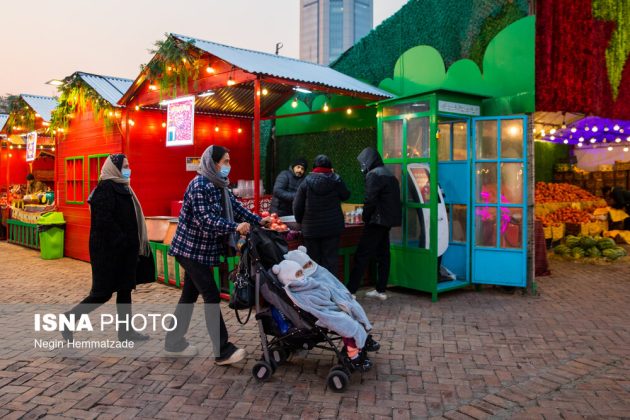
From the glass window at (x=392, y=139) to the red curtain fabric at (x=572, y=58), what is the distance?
1970mm

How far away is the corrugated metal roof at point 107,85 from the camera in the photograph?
934cm

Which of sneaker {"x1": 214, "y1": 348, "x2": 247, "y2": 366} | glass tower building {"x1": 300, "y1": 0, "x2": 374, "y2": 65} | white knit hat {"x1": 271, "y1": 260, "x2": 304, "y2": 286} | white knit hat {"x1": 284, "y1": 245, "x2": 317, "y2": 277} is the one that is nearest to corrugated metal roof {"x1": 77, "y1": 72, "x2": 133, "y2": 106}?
sneaker {"x1": 214, "y1": 348, "x2": 247, "y2": 366}

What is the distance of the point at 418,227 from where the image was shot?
6.80 m

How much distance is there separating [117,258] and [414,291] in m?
4.02

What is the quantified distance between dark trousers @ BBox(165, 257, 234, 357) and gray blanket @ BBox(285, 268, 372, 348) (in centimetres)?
72

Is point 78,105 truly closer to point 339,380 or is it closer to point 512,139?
point 512,139

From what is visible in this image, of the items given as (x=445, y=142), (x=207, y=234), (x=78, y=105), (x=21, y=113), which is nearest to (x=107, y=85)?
(x=78, y=105)

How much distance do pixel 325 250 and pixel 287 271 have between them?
7.84 feet

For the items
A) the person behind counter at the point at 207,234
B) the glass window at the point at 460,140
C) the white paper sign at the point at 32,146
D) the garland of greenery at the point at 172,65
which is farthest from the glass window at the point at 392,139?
the white paper sign at the point at 32,146

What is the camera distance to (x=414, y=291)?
23.5 ft

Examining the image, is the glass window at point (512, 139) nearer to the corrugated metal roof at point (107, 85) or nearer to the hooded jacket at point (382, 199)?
the hooded jacket at point (382, 199)

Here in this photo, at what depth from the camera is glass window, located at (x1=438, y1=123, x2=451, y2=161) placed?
291 inches

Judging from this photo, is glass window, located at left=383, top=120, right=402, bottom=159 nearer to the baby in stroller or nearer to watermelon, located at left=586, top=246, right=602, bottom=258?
the baby in stroller

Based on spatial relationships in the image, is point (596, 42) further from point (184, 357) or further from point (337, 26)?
point (337, 26)
